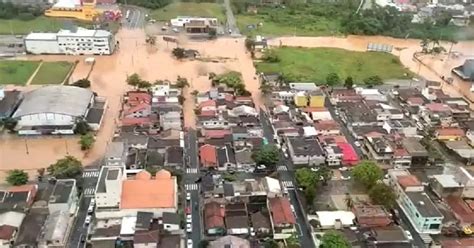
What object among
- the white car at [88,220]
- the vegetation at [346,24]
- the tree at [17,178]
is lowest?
the white car at [88,220]

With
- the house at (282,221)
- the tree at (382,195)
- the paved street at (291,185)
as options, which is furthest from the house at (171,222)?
the tree at (382,195)

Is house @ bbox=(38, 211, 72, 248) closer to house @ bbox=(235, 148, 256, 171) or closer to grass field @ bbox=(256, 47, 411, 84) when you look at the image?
house @ bbox=(235, 148, 256, 171)

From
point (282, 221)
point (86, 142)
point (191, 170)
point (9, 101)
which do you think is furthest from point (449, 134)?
point (9, 101)

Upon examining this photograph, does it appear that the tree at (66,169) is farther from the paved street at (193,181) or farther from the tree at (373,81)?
the tree at (373,81)

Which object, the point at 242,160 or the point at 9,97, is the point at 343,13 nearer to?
the point at 242,160

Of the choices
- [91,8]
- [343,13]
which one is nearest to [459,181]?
[343,13]
